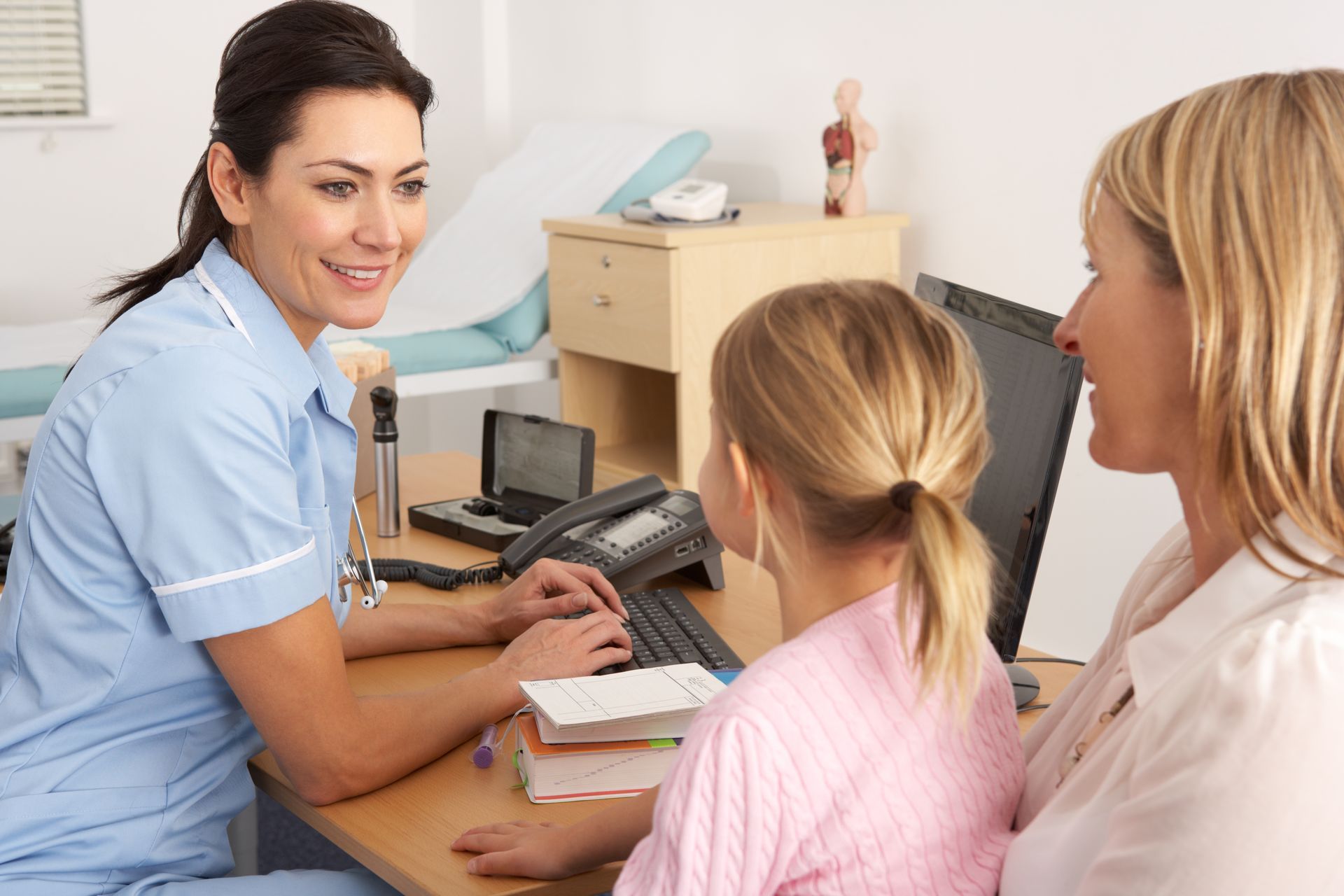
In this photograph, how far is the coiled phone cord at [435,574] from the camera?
1.73 m

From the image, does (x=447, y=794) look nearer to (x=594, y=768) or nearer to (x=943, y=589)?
(x=594, y=768)

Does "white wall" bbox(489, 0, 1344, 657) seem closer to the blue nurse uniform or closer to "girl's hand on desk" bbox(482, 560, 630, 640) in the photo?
"girl's hand on desk" bbox(482, 560, 630, 640)

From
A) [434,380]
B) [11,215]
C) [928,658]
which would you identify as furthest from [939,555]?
[11,215]

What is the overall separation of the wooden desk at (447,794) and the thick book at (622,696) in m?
0.08

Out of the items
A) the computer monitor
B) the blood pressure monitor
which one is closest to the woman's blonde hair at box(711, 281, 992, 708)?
the computer monitor

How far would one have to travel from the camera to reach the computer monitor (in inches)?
45.9

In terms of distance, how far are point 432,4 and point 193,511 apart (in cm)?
411

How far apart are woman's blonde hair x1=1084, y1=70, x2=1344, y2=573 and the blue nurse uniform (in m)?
0.76

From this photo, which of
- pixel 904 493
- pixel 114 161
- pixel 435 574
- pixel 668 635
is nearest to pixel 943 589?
pixel 904 493

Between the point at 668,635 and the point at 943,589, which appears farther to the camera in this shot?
the point at 668,635

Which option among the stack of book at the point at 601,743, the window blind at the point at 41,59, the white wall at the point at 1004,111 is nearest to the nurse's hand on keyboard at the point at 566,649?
the stack of book at the point at 601,743

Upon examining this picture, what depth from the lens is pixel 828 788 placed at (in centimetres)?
85

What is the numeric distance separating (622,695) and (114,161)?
389 cm

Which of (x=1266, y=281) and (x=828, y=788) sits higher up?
(x=1266, y=281)
